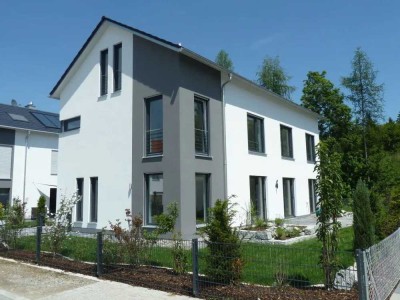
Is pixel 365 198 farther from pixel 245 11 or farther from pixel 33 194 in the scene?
pixel 33 194

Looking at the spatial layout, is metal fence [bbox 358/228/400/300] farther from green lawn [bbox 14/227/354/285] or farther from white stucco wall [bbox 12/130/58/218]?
white stucco wall [bbox 12/130/58/218]

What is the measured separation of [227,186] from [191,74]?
16.9 ft

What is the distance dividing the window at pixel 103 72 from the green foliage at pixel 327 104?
95.5 feet

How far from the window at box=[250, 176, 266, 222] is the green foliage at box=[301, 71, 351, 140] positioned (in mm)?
23866

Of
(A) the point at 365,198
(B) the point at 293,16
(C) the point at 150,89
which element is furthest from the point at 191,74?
(A) the point at 365,198

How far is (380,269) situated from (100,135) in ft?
45.0

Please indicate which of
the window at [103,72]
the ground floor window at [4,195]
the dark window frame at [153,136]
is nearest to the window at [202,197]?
the dark window frame at [153,136]

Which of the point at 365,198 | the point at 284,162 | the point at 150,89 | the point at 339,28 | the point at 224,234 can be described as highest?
the point at 339,28

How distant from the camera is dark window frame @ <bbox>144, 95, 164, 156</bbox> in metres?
15.1

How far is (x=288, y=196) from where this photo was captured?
897 inches

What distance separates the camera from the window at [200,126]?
50.5 ft

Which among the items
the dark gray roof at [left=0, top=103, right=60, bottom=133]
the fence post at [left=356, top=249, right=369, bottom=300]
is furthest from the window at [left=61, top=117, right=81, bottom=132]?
the fence post at [left=356, top=249, right=369, bottom=300]

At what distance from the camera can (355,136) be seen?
3734cm

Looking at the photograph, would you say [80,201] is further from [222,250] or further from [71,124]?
[222,250]
